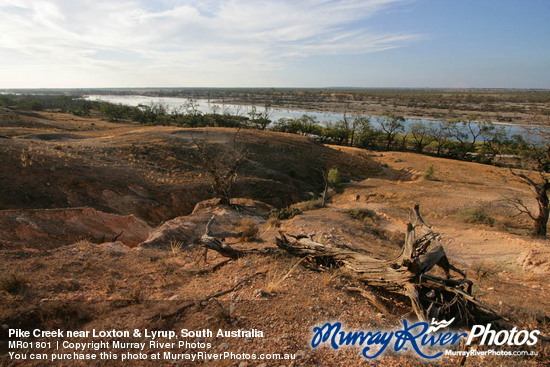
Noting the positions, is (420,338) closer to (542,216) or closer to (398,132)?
(542,216)

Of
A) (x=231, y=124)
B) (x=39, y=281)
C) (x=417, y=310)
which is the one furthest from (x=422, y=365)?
(x=231, y=124)

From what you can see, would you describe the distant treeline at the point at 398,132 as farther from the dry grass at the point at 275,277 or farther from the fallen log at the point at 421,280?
the fallen log at the point at 421,280

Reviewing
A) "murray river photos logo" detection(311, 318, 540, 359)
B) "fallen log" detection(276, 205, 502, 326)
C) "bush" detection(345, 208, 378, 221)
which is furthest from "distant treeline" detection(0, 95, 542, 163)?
"murray river photos logo" detection(311, 318, 540, 359)

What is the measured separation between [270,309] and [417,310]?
2114mm

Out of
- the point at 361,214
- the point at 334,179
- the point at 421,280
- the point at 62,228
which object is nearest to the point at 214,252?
the point at 421,280

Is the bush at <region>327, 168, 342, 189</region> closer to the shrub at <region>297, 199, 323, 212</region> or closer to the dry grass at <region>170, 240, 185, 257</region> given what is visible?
the shrub at <region>297, 199, 323, 212</region>

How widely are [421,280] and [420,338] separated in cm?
102

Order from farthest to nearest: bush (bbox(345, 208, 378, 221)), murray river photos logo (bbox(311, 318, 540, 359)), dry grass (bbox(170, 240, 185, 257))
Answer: bush (bbox(345, 208, 378, 221)) → dry grass (bbox(170, 240, 185, 257)) → murray river photos logo (bbox(311, 318, 540, 359))

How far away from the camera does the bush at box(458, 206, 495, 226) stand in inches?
543

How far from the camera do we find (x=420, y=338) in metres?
3.45

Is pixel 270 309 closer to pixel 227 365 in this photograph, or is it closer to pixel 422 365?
pixel 227 365

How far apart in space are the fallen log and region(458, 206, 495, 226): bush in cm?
1189

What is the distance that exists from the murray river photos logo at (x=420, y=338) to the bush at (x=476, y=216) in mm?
12748

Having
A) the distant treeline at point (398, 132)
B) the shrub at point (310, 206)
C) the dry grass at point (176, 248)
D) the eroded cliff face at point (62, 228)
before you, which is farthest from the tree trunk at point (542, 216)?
the distant treeline at point (398, 132)
